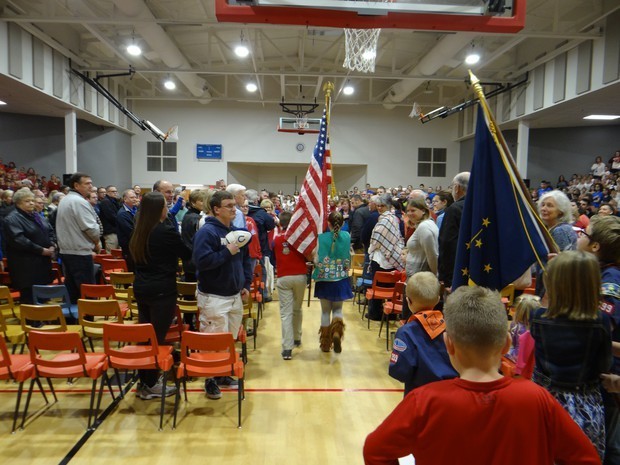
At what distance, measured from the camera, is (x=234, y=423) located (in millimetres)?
3354

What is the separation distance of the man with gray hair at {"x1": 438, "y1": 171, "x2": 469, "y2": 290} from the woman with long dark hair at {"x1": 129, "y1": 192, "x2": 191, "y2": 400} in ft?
7.08

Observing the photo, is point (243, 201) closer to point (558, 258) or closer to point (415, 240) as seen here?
point (415, 240)

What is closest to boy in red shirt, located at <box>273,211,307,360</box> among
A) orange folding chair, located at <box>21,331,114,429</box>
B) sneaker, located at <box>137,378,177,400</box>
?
sneaker, located at <box>137,378,177,400</box>

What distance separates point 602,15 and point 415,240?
888 centimetres

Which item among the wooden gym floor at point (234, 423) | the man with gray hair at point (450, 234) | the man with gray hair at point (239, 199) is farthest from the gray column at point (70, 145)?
the man with gray hair at point (450, 234)

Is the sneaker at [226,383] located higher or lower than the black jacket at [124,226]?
lower

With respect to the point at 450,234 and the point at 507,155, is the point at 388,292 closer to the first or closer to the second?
the point at 450,234

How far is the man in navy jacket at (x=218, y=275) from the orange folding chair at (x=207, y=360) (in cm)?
36

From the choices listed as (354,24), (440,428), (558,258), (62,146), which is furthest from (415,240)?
(62,146)

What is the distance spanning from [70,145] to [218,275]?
1185 cm

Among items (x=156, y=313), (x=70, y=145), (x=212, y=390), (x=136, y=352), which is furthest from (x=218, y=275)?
(x=70, y=145)

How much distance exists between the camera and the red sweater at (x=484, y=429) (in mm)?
1093

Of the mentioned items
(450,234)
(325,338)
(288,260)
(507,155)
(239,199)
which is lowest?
(325,338)

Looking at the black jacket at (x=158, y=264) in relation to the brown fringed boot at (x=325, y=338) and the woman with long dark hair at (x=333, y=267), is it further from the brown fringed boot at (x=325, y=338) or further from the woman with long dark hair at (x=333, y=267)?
the brown fringed boot at (x=325, y=338)
